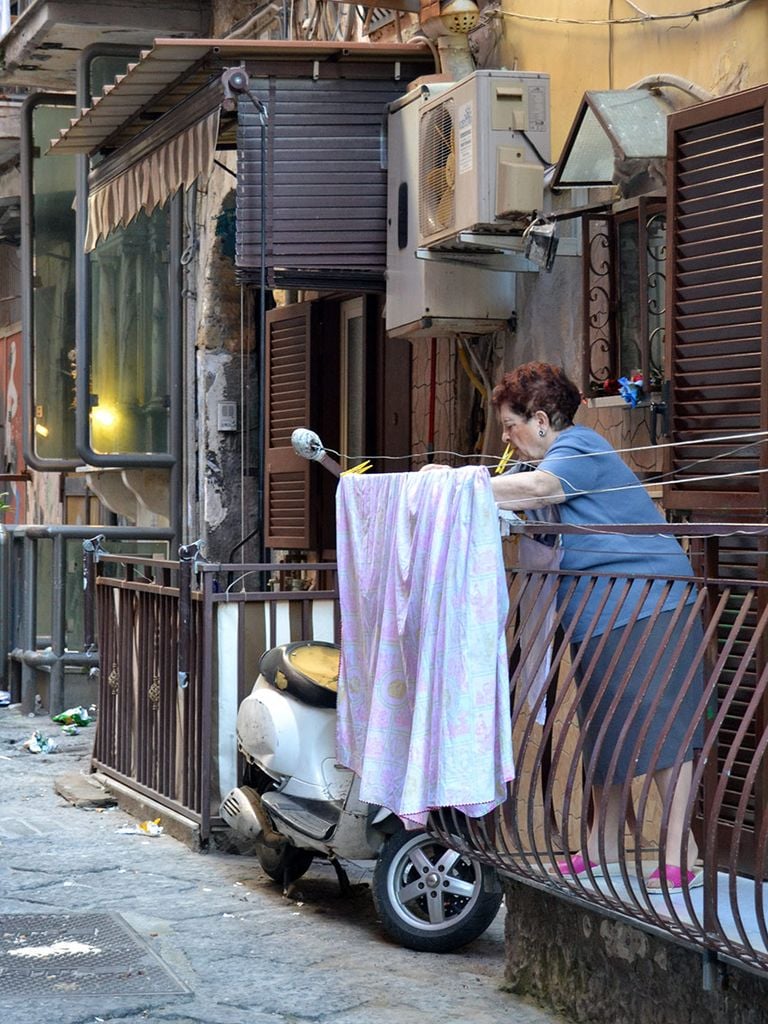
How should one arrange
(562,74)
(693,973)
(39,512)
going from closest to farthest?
1. (693,973)
2. (562,74)
3. (39,512)

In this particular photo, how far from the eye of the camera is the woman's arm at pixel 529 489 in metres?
5.07

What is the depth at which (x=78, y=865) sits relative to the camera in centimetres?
711

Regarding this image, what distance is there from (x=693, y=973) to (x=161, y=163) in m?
6.01

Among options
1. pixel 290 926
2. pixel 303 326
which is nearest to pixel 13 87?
pixel 303 326

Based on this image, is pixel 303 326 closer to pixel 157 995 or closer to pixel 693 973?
pixel 157 995

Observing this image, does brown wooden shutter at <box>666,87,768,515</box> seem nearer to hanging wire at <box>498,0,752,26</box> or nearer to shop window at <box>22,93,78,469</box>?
hanging wire at <box>498,0,752,26</box>

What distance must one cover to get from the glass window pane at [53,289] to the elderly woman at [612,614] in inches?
371

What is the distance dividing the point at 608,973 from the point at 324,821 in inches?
65.1

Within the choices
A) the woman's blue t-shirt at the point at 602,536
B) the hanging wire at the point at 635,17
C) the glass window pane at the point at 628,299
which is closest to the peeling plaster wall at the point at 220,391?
the hanging wire at the point at 635,17

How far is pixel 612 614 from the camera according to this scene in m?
4.67

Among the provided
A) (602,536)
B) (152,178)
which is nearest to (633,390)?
(602,536)

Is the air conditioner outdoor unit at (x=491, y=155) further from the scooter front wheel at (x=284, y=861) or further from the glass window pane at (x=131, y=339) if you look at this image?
the glass window pane at (x=131, y=339)

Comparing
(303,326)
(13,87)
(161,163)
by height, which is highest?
(13,87)

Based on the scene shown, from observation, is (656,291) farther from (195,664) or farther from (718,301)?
(195,664)
